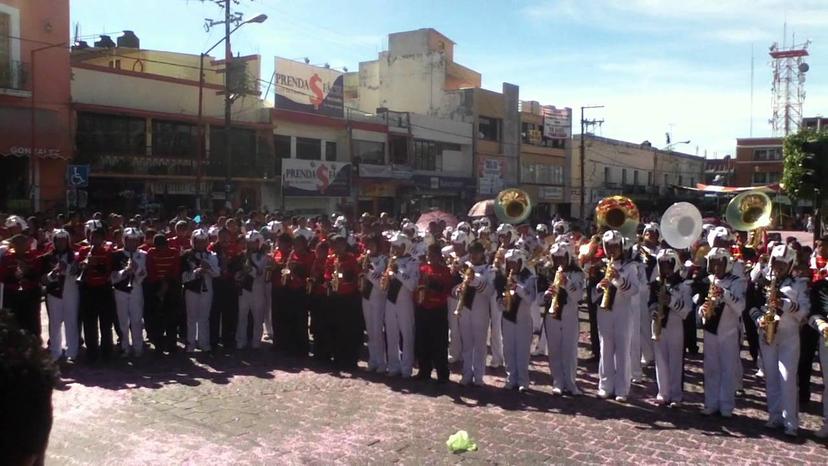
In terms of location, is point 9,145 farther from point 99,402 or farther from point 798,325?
point 798,325

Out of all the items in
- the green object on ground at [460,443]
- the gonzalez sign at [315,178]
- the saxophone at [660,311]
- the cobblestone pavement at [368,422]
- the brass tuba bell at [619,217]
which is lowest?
the cobblestone pavement at [368,422]

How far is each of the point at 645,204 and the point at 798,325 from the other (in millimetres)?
44491

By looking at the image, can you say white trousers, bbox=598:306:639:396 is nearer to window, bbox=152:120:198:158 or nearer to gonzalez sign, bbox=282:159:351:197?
window, bbox=152:120:198:158

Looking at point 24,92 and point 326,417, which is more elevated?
point 24,92

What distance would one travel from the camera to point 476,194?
4394 cm

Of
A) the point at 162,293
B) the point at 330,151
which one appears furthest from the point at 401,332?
the point at 330,151

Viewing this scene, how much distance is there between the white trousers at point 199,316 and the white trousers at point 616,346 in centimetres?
548

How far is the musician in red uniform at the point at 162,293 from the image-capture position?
9.41 meters

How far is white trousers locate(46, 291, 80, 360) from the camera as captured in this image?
8977mm

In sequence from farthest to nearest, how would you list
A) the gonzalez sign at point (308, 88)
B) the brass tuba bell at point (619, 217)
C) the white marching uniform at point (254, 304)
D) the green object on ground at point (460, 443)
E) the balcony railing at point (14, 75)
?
the gonzalez sign at point (308, 88) → the balcony railing at point (14, 75) → the white marching uniform at point (254, 304) → the brass tuba bell at point (619, 217) → the green object on ground at point (460, 443)

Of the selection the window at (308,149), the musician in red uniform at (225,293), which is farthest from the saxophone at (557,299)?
the window at (308,149)

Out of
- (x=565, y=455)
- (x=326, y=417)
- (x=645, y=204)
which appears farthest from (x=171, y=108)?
(x=645, y=204)

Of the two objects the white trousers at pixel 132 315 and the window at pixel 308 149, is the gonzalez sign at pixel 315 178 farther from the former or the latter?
the white trousers at pixel 132 315

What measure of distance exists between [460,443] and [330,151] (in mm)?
29258
